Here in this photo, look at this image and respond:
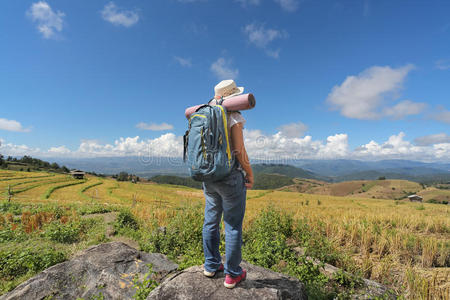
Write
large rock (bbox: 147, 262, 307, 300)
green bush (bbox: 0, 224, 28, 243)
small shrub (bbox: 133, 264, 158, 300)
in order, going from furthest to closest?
green bush (bbox: 0, 224, 28, 243), small shrub (bbox: 133, 264, 158, 300), large rock (bbox: 147, 262, 307, 300)

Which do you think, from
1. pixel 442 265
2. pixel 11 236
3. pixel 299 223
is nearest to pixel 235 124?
pixel 299 223

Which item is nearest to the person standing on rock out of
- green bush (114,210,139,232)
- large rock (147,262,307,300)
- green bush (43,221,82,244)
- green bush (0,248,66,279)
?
large rock (147,262,307,300)

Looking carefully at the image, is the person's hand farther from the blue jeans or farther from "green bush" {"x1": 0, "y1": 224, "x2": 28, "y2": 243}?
"green bush" {"x1": 0, "y1": 224, "x2": 28, "y2": 243}

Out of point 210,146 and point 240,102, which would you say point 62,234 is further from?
point 240,102

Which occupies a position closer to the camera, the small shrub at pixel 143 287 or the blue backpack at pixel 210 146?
the blue backpack at pixel 210 146

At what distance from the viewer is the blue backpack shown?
8.05 feet

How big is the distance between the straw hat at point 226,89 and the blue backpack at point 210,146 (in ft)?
1.25

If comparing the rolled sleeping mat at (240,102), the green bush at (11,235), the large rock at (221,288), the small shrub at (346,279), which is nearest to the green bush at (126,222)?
the green bush at (11,235)

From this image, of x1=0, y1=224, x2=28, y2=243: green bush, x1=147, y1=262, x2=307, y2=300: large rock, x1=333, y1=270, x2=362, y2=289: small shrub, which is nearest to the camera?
x1=147, y1=262, x2=307, y2=300: large rock

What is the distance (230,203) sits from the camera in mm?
2637

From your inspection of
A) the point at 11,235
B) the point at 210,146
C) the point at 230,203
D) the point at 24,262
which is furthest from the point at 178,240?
the point at 11,235

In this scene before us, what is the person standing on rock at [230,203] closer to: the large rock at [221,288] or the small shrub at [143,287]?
the large rock at [221,288]

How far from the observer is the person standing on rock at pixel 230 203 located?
104 inches

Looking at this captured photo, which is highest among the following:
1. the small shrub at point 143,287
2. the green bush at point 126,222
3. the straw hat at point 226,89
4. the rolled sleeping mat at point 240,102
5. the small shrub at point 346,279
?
the straw hat at point 226,89
